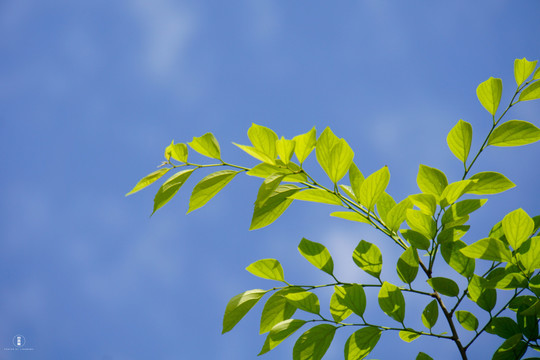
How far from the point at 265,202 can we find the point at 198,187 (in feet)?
0.31

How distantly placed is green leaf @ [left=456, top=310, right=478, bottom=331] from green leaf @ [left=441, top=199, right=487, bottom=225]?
0.15 m

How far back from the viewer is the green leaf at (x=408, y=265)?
21.3 inches

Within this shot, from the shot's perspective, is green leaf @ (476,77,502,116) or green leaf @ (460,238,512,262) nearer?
green leaf @ (460,238,512,262)

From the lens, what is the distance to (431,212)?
0.53m

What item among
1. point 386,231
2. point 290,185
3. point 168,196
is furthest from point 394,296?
point 168,196

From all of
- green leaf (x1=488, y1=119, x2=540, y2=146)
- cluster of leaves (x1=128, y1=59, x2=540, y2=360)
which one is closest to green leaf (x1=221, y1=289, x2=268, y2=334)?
cluster of leaves (x1=128, y1=59, x2=540, y2=360)

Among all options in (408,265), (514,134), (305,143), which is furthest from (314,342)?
(514,134)

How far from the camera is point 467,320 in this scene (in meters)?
0.60

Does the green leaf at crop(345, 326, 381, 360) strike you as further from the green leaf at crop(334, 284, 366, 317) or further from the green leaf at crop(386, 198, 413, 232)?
the green leaf at crop(386, 198, 413, 232)

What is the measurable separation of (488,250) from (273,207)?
259 millimetres

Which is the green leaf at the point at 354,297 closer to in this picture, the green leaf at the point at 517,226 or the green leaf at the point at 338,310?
the green leaf at the point at 338,310

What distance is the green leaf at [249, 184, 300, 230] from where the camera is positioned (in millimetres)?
534

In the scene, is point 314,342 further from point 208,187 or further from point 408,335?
point 208,187

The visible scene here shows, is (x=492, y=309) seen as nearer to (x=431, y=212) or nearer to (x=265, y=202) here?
(x=431, y=212)
